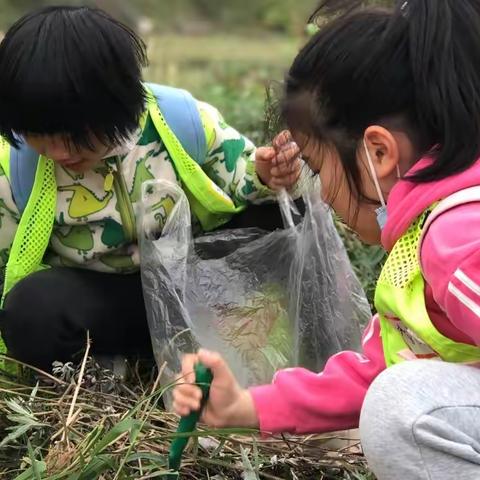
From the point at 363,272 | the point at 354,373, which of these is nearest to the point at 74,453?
the point at 354,373

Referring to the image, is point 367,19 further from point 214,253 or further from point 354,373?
point 214,253

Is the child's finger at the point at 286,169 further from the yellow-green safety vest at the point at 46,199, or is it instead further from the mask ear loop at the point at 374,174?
the mask ear loop at the point at 374,174

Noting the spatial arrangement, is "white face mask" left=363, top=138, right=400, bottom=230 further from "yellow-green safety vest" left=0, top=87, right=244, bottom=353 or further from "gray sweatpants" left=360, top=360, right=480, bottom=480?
"yellow-green safety vest" left=0, top=87, right=244, bottom=353

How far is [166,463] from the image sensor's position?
125cm

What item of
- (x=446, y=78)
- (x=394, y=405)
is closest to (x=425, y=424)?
(x=394, y=405)

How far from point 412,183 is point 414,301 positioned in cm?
14

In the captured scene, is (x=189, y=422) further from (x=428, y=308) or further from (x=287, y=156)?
(x=287, y=156)

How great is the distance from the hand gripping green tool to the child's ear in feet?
0.99

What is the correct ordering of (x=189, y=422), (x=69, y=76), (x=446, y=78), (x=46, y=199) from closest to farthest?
(x=446, y=78) → (x=189, y=422) → (x=69, y=76) → (x=46, y=199)

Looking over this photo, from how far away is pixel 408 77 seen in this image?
108cm

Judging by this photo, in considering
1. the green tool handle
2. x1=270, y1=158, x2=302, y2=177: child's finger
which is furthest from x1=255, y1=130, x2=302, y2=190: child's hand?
the green tool handle

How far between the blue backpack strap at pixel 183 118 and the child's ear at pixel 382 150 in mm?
545

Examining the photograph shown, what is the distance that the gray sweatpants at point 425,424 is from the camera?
1079 mm

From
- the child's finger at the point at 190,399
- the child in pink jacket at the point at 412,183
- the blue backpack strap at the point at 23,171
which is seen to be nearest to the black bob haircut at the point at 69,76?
the blue backpack strap at the point at 23,171
